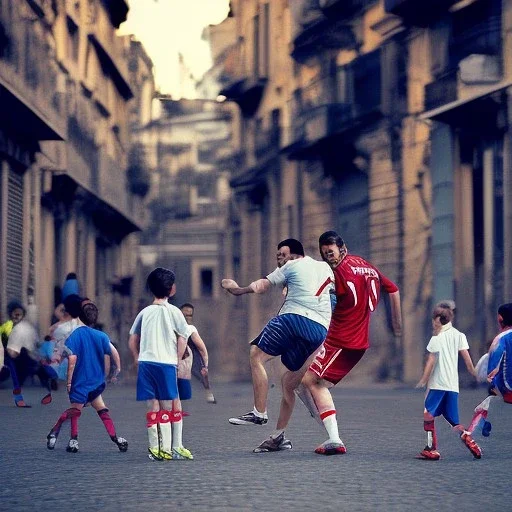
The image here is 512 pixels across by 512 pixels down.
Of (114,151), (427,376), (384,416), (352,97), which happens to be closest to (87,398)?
(427,376)

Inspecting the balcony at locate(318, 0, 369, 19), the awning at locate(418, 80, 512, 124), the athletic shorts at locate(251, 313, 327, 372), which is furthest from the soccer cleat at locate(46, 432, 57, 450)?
the balcony at locate(318, 0, 369, 19)

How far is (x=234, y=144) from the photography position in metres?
43.2

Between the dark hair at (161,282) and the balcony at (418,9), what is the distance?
18.3 meters

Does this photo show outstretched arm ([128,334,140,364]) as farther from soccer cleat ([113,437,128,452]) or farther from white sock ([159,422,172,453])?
soccer cleat ([113,437,128,452])

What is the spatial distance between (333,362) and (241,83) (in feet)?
98.5

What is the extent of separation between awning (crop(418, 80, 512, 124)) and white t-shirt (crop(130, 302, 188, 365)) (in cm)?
1582

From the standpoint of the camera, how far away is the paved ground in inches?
273

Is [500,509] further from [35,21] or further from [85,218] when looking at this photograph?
[85,218]

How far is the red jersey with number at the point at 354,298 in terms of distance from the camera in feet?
32.6

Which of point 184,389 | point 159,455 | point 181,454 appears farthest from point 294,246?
point 184,389

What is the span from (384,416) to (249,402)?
4.13 metres

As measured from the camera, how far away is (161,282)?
Answer: 31.8 feet

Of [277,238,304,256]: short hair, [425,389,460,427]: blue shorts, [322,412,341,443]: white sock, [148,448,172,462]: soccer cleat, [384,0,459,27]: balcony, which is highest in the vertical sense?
[384,0,459,27]: balcony

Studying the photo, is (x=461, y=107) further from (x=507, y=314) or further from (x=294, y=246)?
(x=294, y=246)
